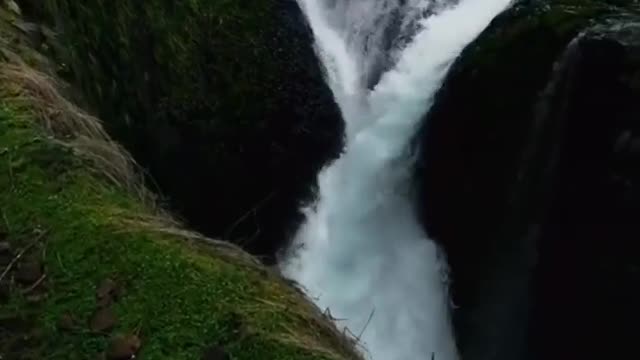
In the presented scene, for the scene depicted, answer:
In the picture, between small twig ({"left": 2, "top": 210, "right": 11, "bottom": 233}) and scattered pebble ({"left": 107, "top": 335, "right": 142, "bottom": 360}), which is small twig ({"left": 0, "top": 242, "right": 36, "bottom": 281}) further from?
scattered pebble ({"left": 107, "top": 335, "right": 142, "bottom": 360})

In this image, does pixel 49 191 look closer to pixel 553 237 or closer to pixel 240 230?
pixel 240 230

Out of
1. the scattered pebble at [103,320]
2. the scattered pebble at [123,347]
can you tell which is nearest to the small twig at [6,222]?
the scattered pebble at [103,320]

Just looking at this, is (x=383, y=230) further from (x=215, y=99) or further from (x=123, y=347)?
(x=123, y=347)

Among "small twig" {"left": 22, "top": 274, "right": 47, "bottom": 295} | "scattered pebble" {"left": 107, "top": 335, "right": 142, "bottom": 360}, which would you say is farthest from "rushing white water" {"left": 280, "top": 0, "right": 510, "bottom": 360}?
"scattered pebble" {"left": 107, "top": 335, "right": 142, "bottom": 360}

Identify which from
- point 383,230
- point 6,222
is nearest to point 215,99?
point 383,230

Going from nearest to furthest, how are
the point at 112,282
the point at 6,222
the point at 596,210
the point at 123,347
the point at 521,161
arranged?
the point at 123,347
the point at 112,282
the point at 6,222
the point at 596,210
the point at 521,161

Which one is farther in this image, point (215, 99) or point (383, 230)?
point (383, 230)

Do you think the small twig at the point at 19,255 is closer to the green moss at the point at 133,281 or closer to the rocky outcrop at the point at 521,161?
the green moss at the point at 133,281
